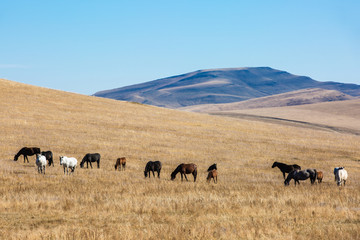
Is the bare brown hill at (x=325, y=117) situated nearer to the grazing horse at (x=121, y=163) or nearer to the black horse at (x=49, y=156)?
the grazing horse at (x=121, y=163)

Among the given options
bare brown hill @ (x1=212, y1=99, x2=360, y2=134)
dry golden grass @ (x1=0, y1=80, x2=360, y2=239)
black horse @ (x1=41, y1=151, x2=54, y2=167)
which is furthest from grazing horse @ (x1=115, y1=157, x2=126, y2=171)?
bare brown hill @ (x1=212, y1=99, x2=360, y2=134)

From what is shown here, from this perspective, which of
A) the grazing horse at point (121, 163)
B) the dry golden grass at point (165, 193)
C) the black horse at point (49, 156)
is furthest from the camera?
the grazing horse at point (121, 163)

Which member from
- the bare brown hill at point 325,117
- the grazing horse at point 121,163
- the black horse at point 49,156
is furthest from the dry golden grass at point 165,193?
the bare brown hill at point 325,117

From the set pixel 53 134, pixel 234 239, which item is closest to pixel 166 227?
pixel 234 239

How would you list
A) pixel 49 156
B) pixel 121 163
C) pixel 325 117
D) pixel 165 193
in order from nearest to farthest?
pixel 165 193
pixel 49 156
pixel 121 163
pixel 325 117

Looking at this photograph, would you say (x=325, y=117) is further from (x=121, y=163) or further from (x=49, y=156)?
(x=49, y=156)

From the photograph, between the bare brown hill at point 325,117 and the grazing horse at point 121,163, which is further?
the bare brown hill at point 325,117

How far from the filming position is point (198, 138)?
43.8 meters

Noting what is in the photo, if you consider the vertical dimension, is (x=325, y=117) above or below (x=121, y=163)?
above

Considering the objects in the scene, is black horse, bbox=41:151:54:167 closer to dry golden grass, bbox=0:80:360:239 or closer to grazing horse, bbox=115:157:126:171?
dry golden grass, bbox=0:80:360:239

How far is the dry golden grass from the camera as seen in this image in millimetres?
9812

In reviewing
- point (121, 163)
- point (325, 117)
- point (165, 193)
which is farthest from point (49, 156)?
point (325, 117)

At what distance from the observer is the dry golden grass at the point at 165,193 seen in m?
9.81

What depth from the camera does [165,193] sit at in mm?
15492
